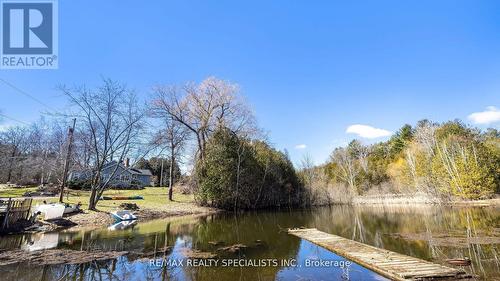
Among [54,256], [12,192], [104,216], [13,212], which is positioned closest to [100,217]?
[104,216]

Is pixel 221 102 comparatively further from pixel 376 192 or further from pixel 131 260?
pixel 376 192

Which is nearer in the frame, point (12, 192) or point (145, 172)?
point (12, 192)

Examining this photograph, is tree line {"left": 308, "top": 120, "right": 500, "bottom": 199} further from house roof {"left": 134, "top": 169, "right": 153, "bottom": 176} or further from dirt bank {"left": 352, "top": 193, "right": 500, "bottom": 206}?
house roof {"left": 134, "top": 169, "right": 153, "bottom": 176}

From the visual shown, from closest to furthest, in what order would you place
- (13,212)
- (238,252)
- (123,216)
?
(238,252) → (13,212) → (123,216)

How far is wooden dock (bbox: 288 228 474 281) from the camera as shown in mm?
6914

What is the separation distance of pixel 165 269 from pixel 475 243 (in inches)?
438

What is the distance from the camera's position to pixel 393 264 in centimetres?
811

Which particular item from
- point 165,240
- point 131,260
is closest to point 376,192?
point 165,240

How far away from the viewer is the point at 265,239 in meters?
13.7

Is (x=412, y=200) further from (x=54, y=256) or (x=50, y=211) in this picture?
(x=54, y=256)

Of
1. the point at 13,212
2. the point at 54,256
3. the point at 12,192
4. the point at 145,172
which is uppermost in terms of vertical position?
the point at 145,172

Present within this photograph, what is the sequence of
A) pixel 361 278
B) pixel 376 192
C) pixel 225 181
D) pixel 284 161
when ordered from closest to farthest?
pixel 361 278 → pixel 225 181 → pixel 284 161 → pixel 376 192

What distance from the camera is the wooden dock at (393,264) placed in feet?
22.7

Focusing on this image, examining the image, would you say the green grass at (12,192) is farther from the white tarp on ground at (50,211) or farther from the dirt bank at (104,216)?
the white tarp on ground at (50,211)
